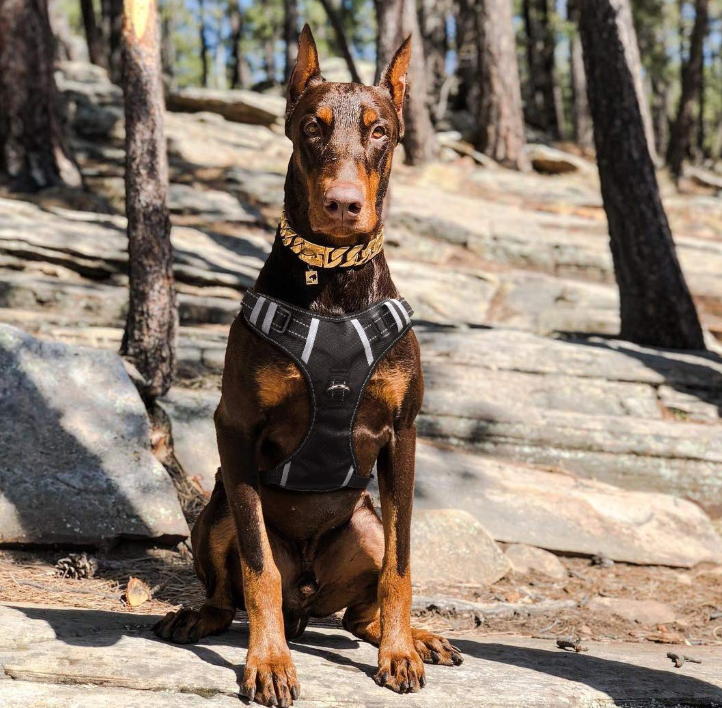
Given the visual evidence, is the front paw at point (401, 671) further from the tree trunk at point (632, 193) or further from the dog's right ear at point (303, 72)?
the tree trunk at point (632, 193)

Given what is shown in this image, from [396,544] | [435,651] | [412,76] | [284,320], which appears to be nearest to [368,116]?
[284,320]

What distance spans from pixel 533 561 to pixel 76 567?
117 inches

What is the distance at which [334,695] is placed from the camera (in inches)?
118

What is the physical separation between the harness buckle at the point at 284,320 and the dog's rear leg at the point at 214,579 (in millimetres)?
866

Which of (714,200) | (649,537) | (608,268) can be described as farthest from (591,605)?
(714,200)

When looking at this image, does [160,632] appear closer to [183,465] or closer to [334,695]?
[334,695]

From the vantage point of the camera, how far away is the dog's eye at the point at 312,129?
314cm

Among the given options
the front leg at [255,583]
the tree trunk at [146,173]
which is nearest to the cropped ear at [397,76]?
the front leg at [255,583]

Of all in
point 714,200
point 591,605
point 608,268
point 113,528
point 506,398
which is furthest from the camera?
point 714,200

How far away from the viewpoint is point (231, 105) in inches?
824

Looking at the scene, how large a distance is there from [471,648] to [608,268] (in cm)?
1046

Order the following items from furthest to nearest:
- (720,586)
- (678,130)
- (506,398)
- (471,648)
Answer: (678,130) < (506,398) < (720,586) < (471,648)

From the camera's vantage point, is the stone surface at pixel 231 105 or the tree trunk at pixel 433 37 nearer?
the stone surface at pixel 231 105

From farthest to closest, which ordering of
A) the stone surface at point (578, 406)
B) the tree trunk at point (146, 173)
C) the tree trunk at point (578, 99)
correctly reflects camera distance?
1. the tree trunk at point (578, 99)
2. the stone surface at point (578, 406)
3. the tree trunk at point (146, 173)
